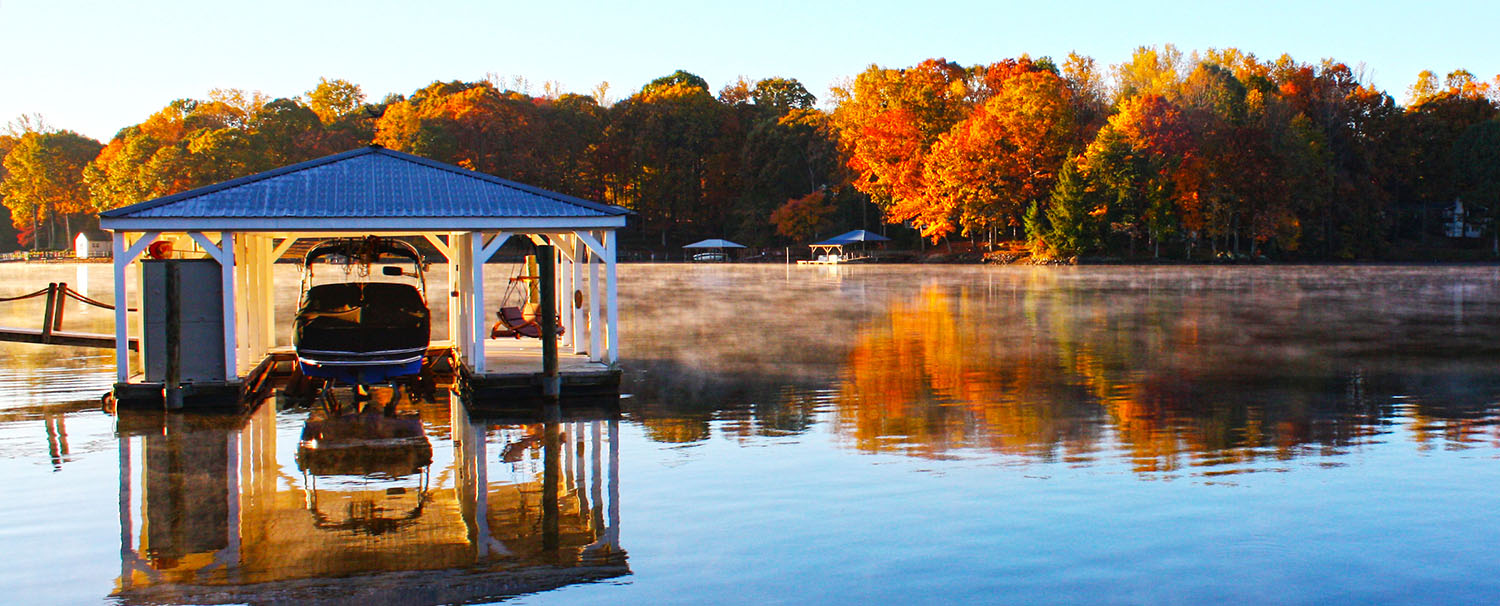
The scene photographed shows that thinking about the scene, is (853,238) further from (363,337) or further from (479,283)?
(363,337)

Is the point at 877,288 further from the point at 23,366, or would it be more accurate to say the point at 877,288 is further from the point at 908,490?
the point at 908,490

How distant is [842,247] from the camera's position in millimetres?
96500

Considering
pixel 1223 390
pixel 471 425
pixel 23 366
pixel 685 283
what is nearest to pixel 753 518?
pixel 471 425

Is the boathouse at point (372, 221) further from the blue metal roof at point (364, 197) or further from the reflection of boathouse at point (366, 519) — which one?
the reflection of boathouse at point (366, 519)

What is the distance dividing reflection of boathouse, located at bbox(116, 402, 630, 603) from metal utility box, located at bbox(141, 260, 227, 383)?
1543 mm

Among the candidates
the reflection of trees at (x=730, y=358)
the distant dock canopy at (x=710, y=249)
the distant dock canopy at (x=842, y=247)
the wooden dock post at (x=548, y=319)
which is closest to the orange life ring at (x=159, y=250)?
the wooden dock post at (x=548, y=319)

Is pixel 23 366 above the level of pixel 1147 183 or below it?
below

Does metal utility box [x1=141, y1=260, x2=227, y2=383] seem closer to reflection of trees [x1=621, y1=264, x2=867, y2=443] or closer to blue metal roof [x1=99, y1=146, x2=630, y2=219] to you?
blue metal roof [x1=99, y1=146, x2=630, y2=219]

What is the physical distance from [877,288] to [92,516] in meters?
42.0

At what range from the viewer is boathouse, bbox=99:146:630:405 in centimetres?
1391

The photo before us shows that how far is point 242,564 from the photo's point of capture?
7.66 meters

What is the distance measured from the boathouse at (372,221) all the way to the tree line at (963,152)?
67644 millimetres

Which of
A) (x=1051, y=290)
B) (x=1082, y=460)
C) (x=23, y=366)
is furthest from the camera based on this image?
(x=1051, y=290)

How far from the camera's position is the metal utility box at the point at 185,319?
14.0m
